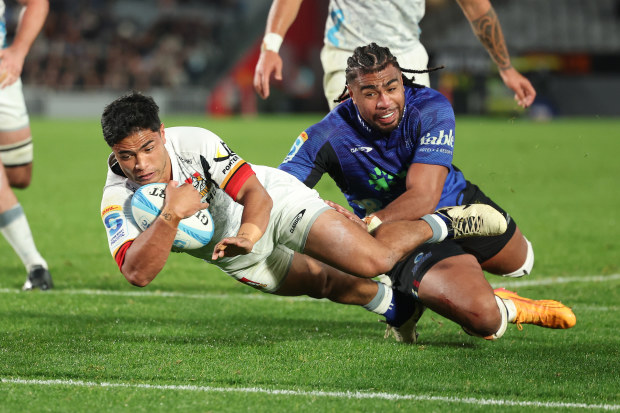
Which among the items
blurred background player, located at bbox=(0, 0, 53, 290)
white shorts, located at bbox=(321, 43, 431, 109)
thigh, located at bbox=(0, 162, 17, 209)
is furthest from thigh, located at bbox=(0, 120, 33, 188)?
white shorts, located at bbox=(321, 43, 431, 109)

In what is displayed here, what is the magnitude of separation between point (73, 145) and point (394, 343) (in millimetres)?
15592

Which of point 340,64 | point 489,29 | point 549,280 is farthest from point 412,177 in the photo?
point 549,280

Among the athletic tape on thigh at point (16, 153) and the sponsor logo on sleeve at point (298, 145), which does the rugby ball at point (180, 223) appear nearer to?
the sponsor logo on sleeve at point (298, 145)

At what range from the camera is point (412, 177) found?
4.83 m

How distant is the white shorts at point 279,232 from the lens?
4555 millimetres

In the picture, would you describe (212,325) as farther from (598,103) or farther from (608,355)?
(598,103)

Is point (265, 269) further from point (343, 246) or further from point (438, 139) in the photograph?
point (438, 139)

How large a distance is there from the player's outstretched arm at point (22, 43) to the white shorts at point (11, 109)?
1.04ft

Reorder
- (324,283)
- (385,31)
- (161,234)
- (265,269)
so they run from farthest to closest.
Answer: (385,31) < (324,283) < (265,269) < (161,234)

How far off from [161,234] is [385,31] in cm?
257

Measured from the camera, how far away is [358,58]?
196 inches

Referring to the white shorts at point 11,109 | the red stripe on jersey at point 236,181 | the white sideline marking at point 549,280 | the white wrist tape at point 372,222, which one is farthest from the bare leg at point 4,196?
the white sideline marking at point 549,280

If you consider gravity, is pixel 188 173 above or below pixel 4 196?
above

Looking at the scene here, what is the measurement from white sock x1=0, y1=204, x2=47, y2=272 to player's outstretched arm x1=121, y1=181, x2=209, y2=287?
2380mm
